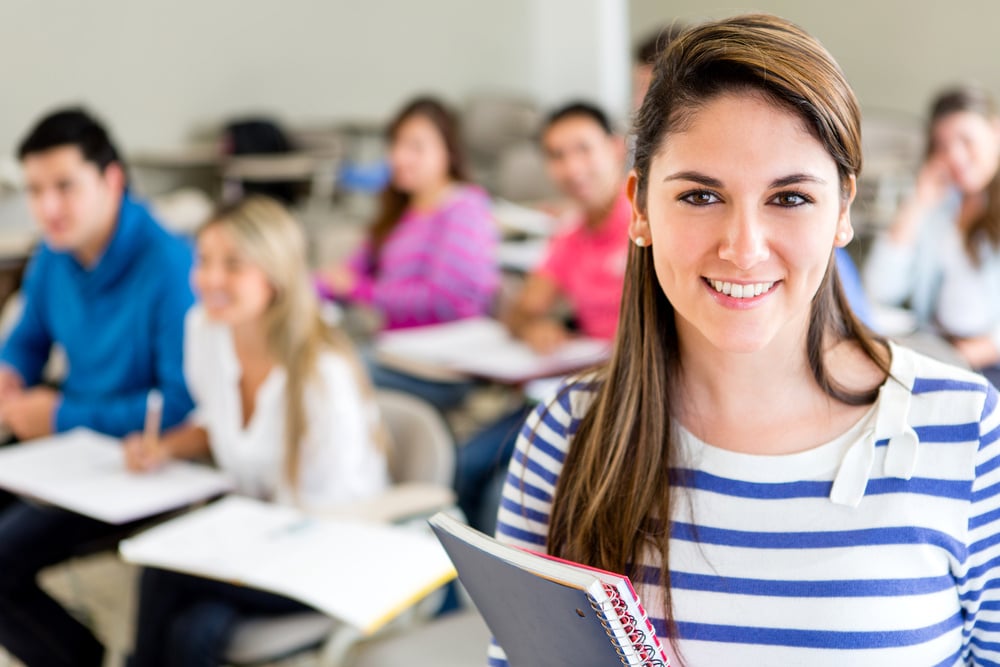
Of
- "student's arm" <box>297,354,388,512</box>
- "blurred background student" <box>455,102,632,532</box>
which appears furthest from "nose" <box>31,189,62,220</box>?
"blurred background student" <box>455,102,632,532</box>

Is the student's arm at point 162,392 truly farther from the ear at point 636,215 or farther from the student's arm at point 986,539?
the student's arm at point 986,539

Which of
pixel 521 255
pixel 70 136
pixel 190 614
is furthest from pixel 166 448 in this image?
pixel 521 255

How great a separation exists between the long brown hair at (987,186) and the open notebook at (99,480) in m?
2.30

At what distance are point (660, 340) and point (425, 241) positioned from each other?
246 cm

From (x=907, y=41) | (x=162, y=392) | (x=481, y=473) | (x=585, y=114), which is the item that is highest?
(x=907, y=41)

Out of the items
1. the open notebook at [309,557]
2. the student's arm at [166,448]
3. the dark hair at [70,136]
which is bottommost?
the open notebook at [309,557]

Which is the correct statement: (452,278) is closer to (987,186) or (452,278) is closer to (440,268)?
(440,268)

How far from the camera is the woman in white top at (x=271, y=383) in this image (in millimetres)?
2059

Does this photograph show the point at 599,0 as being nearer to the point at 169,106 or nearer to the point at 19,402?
the point at 169,106

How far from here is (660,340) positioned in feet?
3.61

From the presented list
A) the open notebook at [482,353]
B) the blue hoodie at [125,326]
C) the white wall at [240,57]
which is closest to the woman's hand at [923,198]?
the open notebook at [482,353]

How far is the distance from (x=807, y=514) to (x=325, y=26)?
7.97 metres

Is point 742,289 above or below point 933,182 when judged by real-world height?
below

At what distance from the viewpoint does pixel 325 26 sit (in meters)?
8.27
